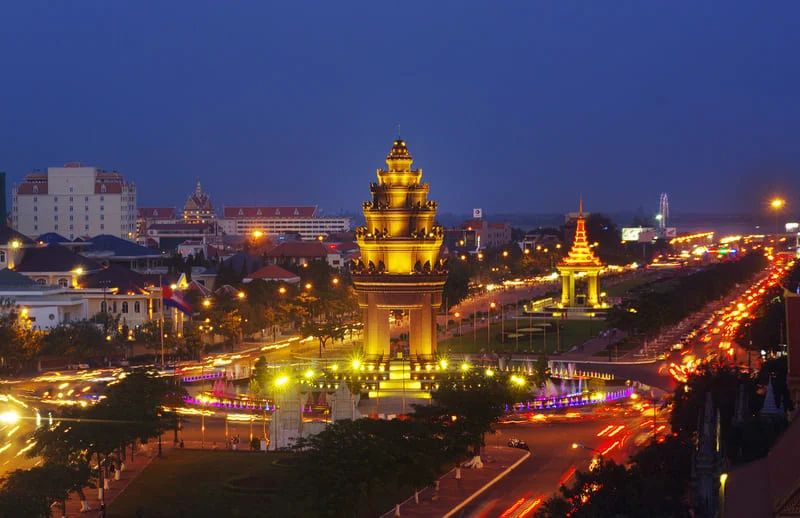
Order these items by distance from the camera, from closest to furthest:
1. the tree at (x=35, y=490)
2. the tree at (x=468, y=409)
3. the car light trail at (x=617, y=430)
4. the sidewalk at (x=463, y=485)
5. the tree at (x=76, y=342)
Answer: the tree at (x=35, y=490) < the sidewalk at (x=463, y=485) < the tree at (x=468, y=409) < the car light trail at (x=617, y=430) < the tree at (x=76, y=342)

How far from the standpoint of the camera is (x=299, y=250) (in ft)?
619

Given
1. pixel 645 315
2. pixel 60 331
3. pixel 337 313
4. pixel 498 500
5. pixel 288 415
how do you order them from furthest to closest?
pixel 337 313 → pixel 645 315 → pixel 60 331 → pixel 288 415 → pixel 498 500

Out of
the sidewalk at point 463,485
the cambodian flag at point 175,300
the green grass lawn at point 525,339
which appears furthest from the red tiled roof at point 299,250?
the sidewalk at point 463,485

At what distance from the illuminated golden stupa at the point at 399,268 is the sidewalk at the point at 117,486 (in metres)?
14.1

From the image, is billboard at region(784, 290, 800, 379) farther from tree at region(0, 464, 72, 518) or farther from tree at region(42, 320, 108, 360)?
tree at region(42, 320, 108, 360)

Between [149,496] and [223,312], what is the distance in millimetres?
51040

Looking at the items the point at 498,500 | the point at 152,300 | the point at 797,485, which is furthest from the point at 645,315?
the point at 797,485

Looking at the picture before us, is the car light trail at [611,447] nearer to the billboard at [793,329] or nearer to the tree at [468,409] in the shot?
the tree at [468,409]

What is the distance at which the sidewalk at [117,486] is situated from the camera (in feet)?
149

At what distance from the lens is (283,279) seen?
134 meters

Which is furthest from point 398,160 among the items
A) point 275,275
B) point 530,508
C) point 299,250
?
point 299,250

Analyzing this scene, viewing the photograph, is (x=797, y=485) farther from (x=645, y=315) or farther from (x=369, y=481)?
(x=645, y=315)

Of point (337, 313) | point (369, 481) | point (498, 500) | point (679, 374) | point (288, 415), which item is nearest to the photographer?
point (369, 481)

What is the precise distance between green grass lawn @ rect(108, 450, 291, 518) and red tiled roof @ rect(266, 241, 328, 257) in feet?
428
